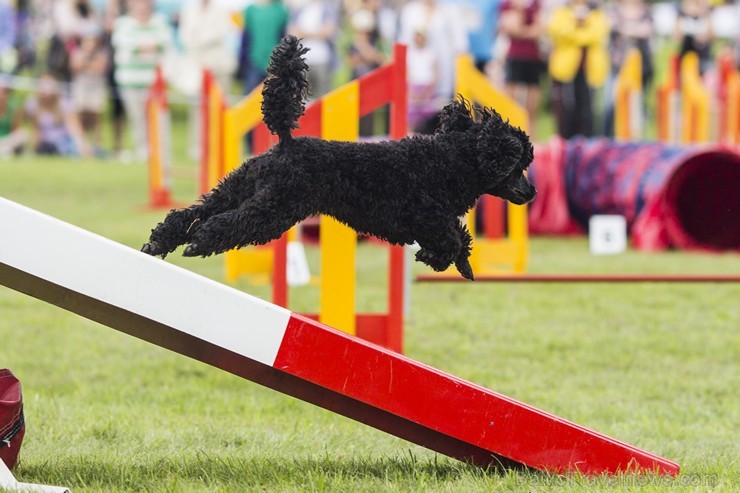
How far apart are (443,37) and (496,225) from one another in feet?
16.2

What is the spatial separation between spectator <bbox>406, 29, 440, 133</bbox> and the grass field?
4.29 meters

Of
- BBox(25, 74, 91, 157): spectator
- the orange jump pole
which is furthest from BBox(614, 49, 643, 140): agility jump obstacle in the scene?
BBox(25, 74, 91, 157): spectator

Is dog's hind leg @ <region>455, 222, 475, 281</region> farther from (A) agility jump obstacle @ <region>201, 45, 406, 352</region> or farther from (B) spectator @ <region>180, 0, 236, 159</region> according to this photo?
(B) spectator @ <region>180, 0, 236, 159</region>

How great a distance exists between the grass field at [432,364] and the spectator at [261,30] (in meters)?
5.18

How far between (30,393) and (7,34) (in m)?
12.3

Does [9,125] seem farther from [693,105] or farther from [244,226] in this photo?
[244,226]

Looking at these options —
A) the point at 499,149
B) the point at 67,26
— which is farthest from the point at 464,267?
the point at 67,26

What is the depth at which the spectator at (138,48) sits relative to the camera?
14.0m

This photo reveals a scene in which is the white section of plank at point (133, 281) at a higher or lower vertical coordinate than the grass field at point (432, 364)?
higher

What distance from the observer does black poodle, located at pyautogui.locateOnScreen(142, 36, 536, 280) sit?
8.05 ft

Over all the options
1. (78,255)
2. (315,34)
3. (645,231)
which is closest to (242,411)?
(78,255)

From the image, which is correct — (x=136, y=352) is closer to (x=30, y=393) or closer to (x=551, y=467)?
(x=30, y=393)

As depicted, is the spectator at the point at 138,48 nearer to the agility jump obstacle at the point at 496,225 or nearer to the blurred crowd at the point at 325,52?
the blurred crowd at the point at 325,52

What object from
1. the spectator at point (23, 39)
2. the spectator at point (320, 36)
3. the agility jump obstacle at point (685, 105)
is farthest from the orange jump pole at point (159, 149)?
the spectator at point (23, 39)
